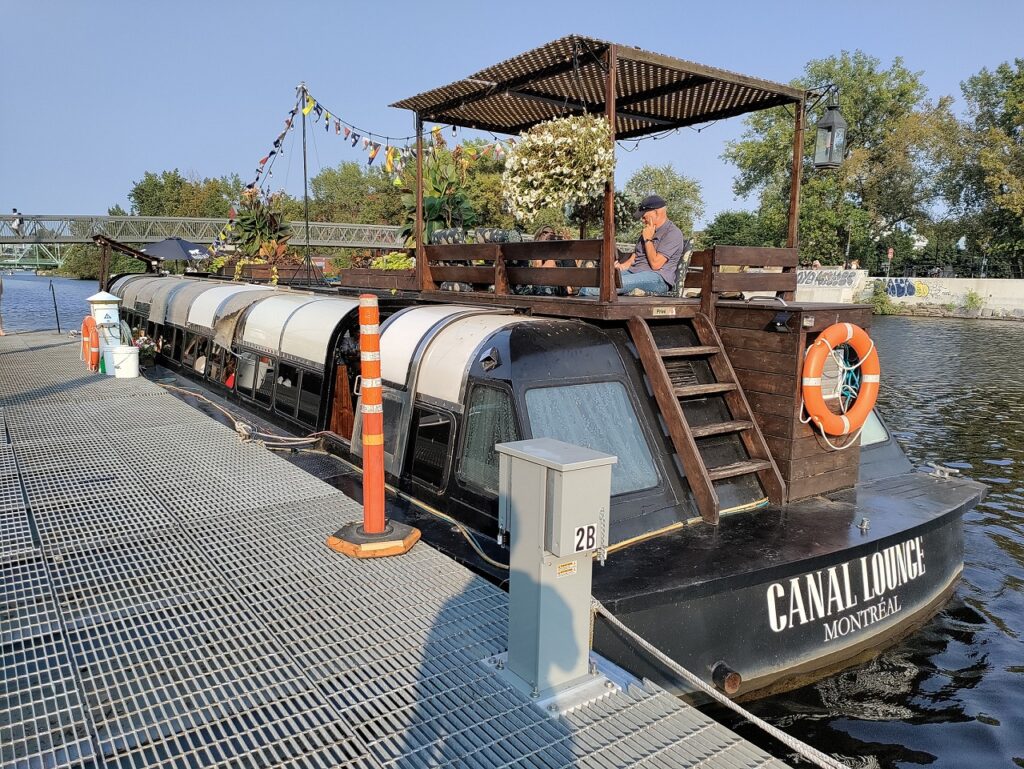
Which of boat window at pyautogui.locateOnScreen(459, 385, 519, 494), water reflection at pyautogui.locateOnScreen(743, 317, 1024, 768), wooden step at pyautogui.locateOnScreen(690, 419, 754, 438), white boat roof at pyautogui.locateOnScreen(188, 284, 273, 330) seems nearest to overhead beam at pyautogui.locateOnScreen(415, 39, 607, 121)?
boat window at pyautogui.locateOnScreen(459, 385, 519, 494)

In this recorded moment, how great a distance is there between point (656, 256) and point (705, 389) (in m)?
2.04

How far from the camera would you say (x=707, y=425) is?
562 cm

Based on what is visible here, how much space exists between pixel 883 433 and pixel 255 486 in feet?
18.9

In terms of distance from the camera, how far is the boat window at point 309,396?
321 inches

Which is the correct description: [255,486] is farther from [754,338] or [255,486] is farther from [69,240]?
[69,240]

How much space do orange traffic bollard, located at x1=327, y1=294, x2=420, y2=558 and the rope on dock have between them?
5.34 feet

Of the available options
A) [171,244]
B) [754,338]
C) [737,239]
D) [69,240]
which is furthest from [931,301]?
[69,240]

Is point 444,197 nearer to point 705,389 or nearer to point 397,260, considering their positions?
point 397,260

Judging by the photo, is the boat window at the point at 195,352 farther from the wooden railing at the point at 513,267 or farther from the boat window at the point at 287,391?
the wooden railing at the point at 513,267

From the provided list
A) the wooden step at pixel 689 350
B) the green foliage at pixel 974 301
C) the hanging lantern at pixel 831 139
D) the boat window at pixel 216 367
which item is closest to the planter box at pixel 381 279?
the boat window at pixel 216 367

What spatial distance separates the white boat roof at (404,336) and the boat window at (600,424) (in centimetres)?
145

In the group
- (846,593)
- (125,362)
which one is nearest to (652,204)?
(846,593)

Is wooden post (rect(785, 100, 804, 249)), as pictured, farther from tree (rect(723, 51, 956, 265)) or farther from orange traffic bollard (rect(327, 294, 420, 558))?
tree (rect(723, 51, 956, 265))

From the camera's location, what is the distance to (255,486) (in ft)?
20.1
